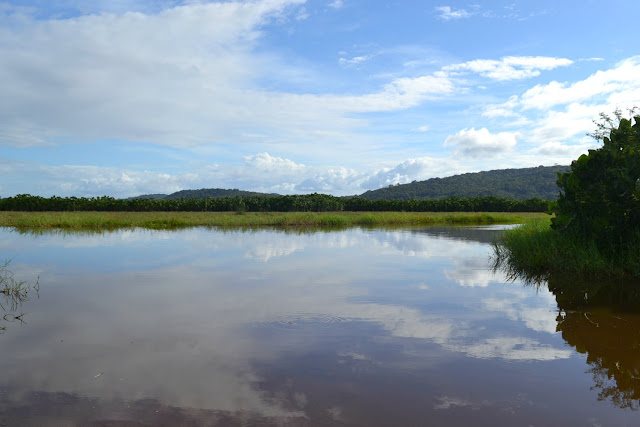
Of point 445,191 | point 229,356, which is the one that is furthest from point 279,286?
point 445,191

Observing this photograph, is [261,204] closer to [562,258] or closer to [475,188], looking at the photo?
[562,258]

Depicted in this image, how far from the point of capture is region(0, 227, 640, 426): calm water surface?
15.1 ft

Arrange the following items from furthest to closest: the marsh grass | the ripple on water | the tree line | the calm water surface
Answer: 1. the tree line
2. the marsh grass
3. the ripple on water
4. the calm water surface

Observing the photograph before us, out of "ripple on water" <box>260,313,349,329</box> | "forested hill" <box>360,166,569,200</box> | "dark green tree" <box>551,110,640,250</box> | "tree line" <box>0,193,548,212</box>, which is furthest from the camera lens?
"forested hill" <box>360,166,569,200</box>

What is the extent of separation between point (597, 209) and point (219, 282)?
1004 cm

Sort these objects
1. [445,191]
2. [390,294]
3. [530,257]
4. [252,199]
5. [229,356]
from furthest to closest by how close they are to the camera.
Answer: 1. [445,191]
2. [252,199]
3. [530,257]
4. [390,294]
5. [229,356]

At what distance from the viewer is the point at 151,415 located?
4.47 metres

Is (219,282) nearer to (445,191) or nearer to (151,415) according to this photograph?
(151,415)

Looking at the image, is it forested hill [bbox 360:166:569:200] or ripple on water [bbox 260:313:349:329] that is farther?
forested hill [bbox 360:166:569:200]

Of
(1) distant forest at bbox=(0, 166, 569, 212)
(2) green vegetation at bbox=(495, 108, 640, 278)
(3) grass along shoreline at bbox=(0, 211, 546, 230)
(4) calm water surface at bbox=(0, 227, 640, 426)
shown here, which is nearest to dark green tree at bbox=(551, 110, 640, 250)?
(2) green vegetation at bbox=(495, 108, 640, 278)

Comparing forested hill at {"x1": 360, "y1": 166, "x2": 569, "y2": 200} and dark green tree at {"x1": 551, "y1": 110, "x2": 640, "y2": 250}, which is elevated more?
forested hill at {"x1": 360, "y1": 166, "x2": 569, "y2": 200}

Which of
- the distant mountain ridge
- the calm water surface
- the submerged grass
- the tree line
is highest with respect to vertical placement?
the distant mountain ridge

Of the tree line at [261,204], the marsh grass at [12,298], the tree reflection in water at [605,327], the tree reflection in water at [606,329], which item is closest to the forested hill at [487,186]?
the tree line at [261,204]

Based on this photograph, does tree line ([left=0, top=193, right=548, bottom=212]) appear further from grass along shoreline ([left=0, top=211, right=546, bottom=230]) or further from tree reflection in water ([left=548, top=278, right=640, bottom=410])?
tree reflection in water ([left=548, top=278, right=640, bottom=410])
